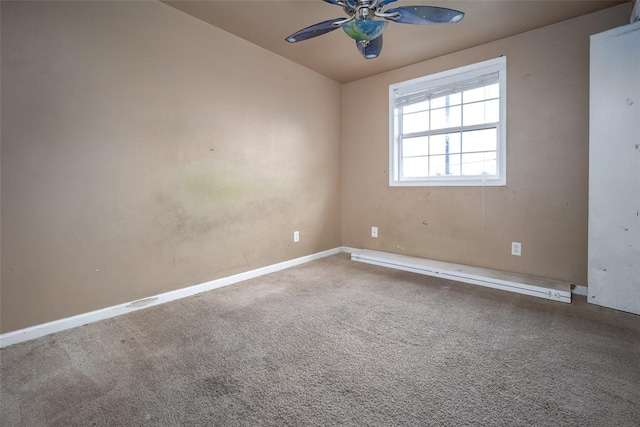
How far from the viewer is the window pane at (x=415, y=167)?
3545mm

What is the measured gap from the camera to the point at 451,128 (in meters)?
3.28

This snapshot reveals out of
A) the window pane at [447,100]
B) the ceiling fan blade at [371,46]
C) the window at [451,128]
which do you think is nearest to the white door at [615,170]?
the window at [451,128]

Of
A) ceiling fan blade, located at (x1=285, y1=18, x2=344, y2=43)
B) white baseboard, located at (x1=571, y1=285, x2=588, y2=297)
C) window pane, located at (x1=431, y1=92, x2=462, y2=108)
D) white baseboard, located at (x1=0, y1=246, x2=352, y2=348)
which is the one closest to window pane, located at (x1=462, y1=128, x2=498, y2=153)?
→ window pane, located at (x1=431, y1=92, x2=462, y2=108)

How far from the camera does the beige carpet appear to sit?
4.05ft

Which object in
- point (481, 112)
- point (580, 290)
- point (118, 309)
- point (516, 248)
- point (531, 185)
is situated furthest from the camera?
point (481, 112)

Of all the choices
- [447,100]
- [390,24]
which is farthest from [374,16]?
[447,100]

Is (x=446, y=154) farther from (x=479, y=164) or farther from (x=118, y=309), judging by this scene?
(x=118, y=309)

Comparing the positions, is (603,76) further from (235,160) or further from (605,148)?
(235,160)

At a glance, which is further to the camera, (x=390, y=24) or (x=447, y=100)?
(x=447, y=100)

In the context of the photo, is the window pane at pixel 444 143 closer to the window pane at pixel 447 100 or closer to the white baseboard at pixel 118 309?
the window pane at pixel 447 100

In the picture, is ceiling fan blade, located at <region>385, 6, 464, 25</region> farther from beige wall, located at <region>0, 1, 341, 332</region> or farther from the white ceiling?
beige wall, located at <region>0, 1, 341, 332</region>

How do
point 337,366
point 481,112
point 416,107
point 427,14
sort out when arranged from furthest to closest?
point 416,107 → point 481,112 → point 427,14 → point 337,366

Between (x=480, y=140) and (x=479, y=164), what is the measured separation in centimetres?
25

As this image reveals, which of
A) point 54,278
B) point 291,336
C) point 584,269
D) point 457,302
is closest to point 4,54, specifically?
point 54,278
